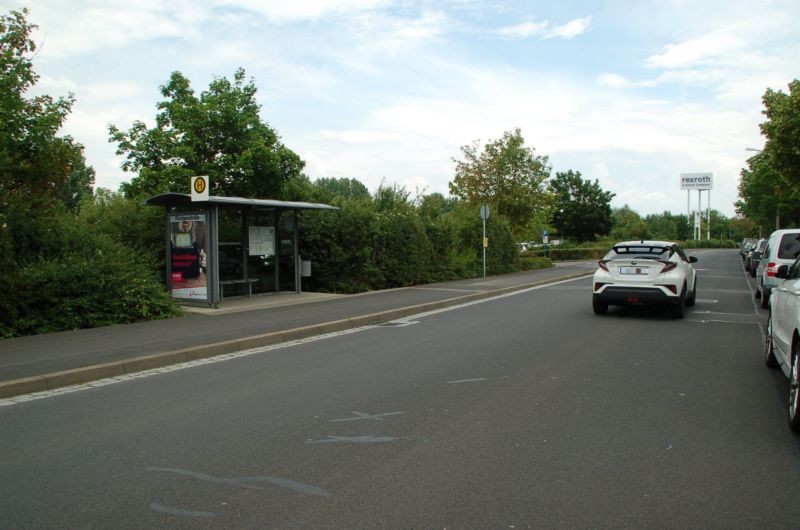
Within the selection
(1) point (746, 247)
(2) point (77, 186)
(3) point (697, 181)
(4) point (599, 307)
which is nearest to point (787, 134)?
(4) point (599, 307)

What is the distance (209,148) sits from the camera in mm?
24703

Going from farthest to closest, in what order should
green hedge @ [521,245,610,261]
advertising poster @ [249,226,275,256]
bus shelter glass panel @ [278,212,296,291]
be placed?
green hedge @ [521,245,610,261]
bus shelter glass panel @ [278,212,296,291]
advertising poster @ [249,226,275,256]

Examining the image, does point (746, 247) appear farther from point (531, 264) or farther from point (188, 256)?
point (188, 256)

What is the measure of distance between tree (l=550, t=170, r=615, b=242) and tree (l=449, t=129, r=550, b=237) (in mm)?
36676

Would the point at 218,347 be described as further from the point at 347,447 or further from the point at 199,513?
the point at 199,513

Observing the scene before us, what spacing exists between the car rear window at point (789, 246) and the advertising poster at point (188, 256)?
42.3 ft

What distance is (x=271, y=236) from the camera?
17.0m

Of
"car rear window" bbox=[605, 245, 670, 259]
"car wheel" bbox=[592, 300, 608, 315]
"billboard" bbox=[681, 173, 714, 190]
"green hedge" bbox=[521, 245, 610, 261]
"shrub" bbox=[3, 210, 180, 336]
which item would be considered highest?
"billboard" bbox=[681, 173, 714, 190]

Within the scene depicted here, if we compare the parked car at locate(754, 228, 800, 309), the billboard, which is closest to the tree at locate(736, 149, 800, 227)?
the parked car at locate(754, 228, 800, 309)

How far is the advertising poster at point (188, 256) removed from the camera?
14625 mm

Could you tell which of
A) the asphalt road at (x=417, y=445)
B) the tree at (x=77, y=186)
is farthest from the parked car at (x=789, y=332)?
the tree at (x=77, y=186)

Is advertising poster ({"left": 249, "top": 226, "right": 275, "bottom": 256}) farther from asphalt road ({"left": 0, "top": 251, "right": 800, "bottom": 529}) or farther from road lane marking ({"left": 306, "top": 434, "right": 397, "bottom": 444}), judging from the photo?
road lane marking ({"left": 306, "top": 434, "right": 397, "bottom": 444})

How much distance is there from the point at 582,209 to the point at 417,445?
7361cm

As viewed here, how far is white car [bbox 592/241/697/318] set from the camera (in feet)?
41.7
